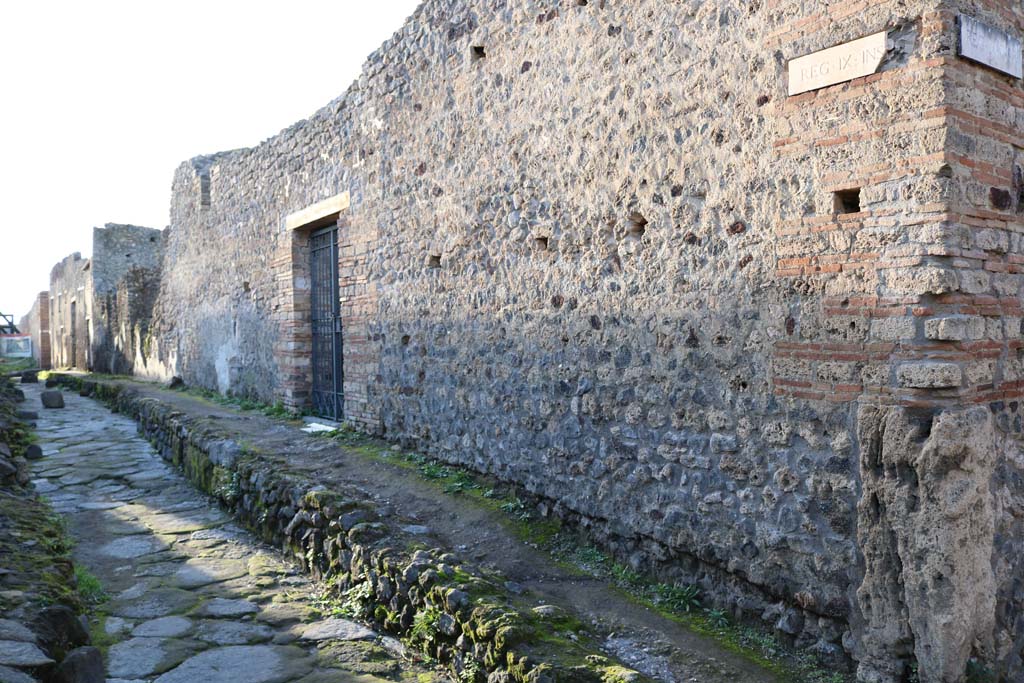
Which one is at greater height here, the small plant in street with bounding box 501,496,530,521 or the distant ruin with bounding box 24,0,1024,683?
the distant ruin with bounding box 24,0,1024,683

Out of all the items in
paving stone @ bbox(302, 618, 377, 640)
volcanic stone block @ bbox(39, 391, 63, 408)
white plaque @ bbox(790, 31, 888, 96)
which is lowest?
paving stone @ bbox(302, 618, 377, 640)

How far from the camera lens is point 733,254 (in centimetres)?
349

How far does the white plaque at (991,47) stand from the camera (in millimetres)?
2873

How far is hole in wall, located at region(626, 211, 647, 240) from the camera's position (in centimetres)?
402

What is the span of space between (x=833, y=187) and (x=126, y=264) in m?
19.8

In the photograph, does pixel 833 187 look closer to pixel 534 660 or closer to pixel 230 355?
pixel 534 660

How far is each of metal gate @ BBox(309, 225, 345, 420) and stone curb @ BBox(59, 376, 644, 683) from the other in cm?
193

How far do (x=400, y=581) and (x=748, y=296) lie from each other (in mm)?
2048

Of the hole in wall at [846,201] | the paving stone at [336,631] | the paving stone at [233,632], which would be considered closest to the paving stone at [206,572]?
the paving stone at [233,632]

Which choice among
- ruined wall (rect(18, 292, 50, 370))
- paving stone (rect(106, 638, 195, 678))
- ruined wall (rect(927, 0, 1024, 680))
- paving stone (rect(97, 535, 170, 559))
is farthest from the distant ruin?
ruined wall (rect(18, 292, 50, 370))

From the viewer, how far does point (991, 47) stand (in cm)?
296

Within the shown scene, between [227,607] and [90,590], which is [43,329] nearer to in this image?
[90,590]

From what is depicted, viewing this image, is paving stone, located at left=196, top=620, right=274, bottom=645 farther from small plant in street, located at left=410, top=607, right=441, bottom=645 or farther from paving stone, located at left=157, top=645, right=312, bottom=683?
small plant in street, located at left=410, top=607, right=441, bottom=645

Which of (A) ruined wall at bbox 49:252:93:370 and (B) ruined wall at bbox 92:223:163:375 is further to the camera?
(A) ruined wall at bbox 49:252:93:370
